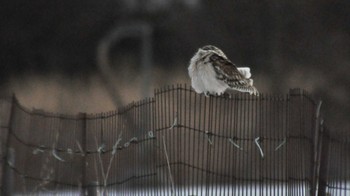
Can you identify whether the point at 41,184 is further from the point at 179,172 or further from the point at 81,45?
the point at 81,45

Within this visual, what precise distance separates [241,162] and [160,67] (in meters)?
8.94

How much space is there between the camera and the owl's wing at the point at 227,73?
1148 centimetres

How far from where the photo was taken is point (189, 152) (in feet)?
33.7

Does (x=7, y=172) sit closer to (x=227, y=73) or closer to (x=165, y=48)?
(x=227, y=73)

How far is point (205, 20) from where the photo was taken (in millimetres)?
19594

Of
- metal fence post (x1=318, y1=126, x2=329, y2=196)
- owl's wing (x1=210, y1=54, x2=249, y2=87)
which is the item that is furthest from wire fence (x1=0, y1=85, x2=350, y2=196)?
owl's wing (x1=210, y1=54, x2=249, y2=87)

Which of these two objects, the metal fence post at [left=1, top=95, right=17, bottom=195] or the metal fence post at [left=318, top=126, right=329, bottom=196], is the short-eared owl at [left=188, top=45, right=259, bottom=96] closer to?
the metal fence post at [left=318, top=126, right=329, bottom=196]

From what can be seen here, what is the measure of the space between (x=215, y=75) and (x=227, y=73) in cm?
12

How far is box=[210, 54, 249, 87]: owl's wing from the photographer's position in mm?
11484

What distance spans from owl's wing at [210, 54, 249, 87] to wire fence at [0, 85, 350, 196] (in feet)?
1.92

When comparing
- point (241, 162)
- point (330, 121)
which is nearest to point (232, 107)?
point (241, 162)

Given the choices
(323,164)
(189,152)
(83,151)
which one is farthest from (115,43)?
(323,164)

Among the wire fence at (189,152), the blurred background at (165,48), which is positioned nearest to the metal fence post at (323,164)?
the wire fence at (189,152)

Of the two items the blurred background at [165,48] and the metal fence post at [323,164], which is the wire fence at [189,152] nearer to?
the metal fence post at [323,164]
